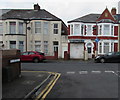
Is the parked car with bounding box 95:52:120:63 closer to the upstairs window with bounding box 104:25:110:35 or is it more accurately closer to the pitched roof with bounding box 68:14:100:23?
the upstairs window with bounding box 104:25:110:35

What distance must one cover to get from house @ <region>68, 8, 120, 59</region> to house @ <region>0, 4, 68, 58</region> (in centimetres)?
169

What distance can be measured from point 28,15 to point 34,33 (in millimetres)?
3936

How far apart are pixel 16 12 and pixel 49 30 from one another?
750 cm

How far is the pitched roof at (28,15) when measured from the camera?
3047 centimetres

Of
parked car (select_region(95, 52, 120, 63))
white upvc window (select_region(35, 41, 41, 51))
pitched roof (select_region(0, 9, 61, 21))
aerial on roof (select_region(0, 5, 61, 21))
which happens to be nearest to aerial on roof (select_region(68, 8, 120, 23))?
aerial on roof (select_region(0, 5, 61, 21))

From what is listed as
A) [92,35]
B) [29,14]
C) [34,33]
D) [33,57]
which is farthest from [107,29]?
[33,57]

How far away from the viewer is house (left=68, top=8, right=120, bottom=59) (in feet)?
99.5

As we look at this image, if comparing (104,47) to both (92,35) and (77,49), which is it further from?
(77,49)

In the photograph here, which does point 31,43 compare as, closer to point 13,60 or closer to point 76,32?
point 76,32

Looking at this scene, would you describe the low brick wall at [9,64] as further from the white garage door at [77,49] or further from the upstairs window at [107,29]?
the upstairs window at [107,29]

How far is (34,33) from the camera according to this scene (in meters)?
30.1

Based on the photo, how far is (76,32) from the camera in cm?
3056

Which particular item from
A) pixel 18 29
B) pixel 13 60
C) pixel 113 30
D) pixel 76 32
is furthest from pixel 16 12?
pixel 13 60

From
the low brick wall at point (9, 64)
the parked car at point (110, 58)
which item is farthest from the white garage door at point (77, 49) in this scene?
the low brick wall at point (9, 64)
